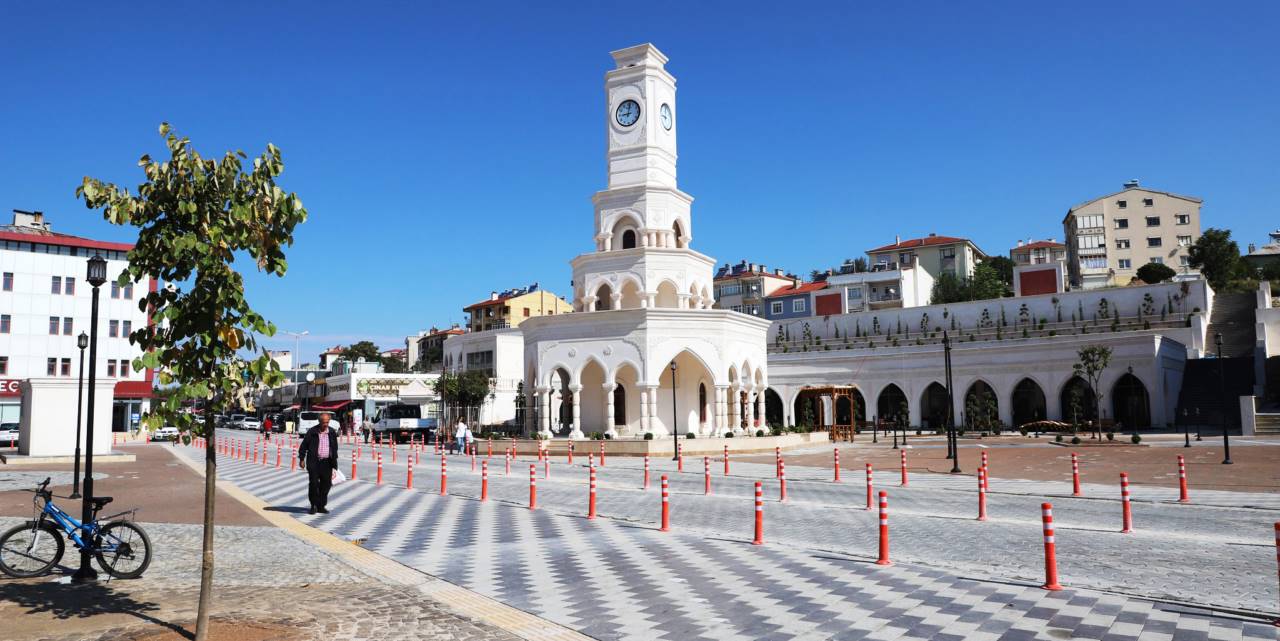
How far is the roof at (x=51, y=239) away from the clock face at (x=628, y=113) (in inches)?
1439

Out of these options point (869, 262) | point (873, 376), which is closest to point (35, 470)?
point (873, 376)

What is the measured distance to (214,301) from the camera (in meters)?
7.00

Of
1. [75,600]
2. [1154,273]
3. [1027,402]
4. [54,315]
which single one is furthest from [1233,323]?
[54,315]

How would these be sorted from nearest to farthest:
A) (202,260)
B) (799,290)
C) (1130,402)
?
1. (202,260)
2. (1130,402)
3. (799,290)

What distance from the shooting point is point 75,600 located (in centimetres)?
859

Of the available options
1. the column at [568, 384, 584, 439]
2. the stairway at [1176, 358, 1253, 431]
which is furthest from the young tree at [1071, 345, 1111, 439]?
the column at [568, 384, 584, 439]

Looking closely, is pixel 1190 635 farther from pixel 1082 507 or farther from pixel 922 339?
pixel 922 339

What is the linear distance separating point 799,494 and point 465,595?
1193 centimetres

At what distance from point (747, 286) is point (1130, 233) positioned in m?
38.8

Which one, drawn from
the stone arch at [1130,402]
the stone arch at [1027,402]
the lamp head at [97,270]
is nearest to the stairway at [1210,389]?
the stone arch at [1130,402]

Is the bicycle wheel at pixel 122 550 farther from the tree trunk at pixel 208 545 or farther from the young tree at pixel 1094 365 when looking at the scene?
the young tree at pixel 1094 365

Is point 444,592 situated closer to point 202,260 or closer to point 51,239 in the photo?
point 202,260

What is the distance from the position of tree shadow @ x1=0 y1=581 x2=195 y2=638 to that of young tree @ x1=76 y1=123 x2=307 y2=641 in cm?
165

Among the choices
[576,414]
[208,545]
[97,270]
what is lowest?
[208,545]
